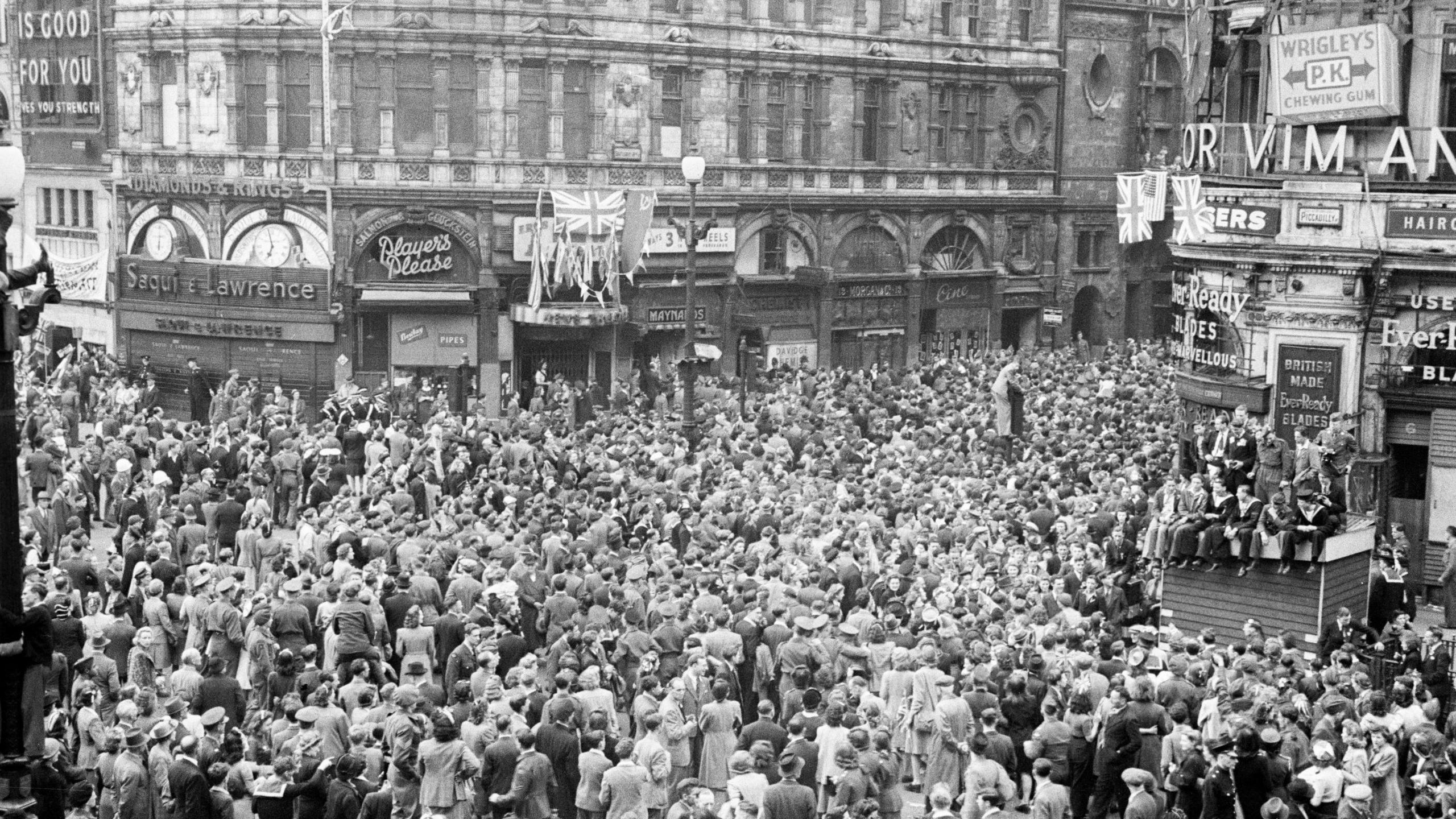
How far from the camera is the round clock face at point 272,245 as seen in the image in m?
44.7

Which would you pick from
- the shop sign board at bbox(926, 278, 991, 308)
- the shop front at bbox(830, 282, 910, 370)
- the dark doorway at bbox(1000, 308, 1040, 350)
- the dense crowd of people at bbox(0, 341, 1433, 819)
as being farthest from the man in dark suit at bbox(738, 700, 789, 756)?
the dark doorway at bbox(1000, 308, 1040, 350)

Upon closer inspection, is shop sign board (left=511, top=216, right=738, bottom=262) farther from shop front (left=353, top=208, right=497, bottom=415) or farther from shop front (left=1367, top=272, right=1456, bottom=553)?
shop front (left=1367, top=272, right=1456, bottom=553)

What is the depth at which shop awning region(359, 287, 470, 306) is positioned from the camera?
4431 centimetres

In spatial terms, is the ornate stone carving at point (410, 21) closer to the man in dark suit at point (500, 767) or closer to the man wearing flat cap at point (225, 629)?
the man wearing flat cap at point (225, 629)

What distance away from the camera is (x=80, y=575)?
21656 millimetres

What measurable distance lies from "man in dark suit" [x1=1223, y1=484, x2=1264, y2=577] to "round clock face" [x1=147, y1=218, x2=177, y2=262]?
31.3 m

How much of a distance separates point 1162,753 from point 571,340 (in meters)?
32.1

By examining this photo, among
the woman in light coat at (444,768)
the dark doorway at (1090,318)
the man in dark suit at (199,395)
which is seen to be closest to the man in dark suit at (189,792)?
the woman in light coat at (444,768)

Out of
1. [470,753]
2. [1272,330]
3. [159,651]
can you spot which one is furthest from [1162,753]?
[1272,330]

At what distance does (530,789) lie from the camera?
50.0ft

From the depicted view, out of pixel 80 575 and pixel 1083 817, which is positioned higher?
pixel 80 575

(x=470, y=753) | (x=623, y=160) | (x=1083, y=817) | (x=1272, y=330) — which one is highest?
(x=623, y=160)

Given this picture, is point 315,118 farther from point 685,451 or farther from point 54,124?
point 685,451

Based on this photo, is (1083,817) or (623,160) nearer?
(1083,817)
